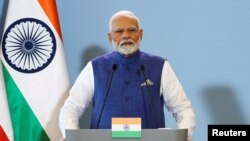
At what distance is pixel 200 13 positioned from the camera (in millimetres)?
2918

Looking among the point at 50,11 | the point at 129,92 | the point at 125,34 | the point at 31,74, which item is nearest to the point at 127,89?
the point at 129,92

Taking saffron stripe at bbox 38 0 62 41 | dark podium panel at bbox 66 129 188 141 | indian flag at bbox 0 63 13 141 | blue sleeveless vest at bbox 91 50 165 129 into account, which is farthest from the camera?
saffron stripe at bbox 38 0 62 41

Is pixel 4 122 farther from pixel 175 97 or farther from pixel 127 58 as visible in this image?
pixel 175 97

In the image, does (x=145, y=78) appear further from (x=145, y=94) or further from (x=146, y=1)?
(x=146, y=1)

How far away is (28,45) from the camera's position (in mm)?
2719

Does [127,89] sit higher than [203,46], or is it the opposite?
[203,46]

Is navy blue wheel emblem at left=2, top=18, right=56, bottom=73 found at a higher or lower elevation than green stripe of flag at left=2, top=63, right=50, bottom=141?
higher

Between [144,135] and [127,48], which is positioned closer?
[144,135]

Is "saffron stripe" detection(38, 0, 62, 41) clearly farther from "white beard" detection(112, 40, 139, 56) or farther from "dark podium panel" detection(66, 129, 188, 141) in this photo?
"dark podium panel" detection(66, 129, 188, 141)

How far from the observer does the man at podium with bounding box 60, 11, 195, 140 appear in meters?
2.38

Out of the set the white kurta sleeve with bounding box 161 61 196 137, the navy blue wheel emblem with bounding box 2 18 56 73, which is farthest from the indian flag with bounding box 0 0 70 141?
the white kurta sleeve with bounding box 161 61 196 137

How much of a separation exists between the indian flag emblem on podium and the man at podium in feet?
2.51

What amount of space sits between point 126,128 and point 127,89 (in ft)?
2.87

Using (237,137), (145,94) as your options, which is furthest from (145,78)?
(237,137)
